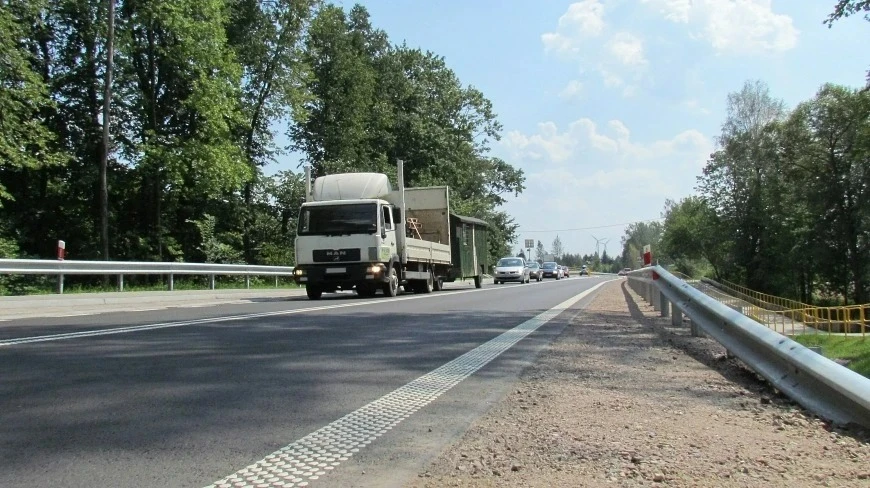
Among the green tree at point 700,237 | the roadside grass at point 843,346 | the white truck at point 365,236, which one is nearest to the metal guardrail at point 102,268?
the white truck at point 365,236

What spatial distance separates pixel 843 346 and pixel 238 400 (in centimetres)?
1988

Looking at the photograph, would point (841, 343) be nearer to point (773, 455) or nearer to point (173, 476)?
point (773, 455)

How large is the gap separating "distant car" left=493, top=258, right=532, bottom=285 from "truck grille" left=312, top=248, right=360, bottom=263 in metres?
24.8

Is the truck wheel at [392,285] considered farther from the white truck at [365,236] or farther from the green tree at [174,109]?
the green tree at [174,109]

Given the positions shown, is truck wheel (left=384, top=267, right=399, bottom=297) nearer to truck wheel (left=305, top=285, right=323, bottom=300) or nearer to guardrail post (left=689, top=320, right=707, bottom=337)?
truck wheel (left=305, top=285, right=323, bottom=300)

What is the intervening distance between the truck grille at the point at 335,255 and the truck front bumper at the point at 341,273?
0.13 m

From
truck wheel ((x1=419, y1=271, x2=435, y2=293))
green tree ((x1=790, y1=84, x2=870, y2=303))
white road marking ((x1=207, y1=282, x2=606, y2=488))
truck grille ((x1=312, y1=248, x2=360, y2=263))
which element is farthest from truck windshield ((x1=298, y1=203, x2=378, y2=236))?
green tree ((x1=790, y1=84, x2=870, y2=303))

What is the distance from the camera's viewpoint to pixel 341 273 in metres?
18.4

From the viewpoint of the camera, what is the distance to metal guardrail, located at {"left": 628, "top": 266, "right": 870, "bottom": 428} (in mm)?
4189

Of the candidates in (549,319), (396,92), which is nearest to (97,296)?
(549,319)

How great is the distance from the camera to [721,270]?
70875mm

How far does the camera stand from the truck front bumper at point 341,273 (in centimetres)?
1836

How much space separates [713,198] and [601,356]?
65.2 meters

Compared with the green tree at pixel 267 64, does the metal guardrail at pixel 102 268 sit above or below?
below
